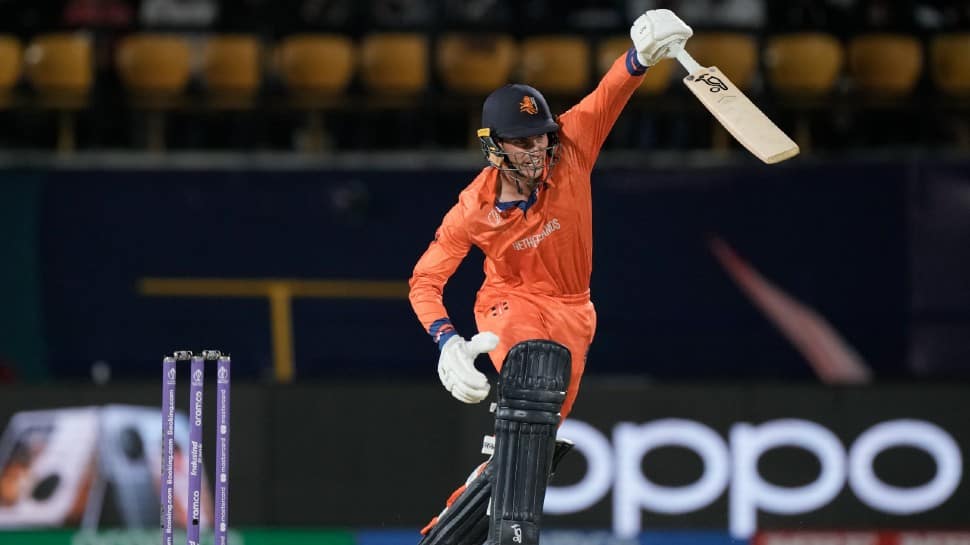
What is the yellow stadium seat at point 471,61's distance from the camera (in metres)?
10.6

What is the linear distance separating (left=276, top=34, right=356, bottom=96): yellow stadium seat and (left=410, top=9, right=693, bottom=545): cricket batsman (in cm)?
516

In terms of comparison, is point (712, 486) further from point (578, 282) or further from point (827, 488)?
point (578, 282)

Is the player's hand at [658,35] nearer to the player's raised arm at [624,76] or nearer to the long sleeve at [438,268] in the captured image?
the player's raised arm at [624,76]

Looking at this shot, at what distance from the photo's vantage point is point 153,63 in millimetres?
10539

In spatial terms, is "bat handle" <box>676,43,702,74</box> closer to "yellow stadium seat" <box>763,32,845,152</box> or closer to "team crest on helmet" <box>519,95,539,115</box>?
"team crest on helmet" <box>519,95,539,115</box>

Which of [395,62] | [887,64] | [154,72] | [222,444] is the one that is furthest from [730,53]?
[222,444]

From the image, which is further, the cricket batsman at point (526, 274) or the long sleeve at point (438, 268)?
the long sleeve at point (438, 268)

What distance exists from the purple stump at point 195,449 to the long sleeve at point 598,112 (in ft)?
5.01

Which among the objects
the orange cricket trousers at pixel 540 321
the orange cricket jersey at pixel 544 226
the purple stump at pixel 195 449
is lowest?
the purple stump at pixel 195 449

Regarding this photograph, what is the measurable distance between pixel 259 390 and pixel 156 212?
1538 millimetres

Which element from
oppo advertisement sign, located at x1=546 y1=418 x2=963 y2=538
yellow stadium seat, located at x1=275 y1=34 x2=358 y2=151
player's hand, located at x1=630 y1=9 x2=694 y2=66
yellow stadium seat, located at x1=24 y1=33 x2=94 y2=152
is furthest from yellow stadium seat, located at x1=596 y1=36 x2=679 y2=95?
player's hand, located at x1=630 y1=9 x2=694 y2=66

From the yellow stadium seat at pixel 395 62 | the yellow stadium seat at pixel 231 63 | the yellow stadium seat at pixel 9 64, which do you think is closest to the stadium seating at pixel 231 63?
the yellow stadium seat at pixel 231 63

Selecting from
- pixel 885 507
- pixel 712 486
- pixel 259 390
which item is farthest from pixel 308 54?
pixel 885 507

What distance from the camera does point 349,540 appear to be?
8.75 metres
